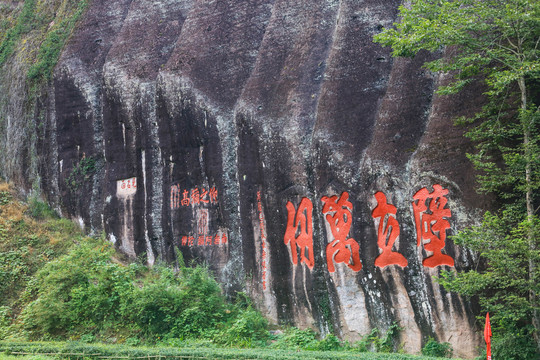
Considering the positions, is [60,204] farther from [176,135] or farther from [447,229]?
[447,229]

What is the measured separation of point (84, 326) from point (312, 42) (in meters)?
6.52

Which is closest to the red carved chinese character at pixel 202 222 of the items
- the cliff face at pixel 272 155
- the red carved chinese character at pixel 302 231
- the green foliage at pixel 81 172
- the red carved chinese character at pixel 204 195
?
the cliff face at pixel 272 155

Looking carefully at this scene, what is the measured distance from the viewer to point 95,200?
37.6ft

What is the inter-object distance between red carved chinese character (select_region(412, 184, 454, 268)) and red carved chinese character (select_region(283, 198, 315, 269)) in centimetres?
185

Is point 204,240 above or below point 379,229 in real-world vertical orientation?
above

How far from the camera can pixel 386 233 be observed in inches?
305

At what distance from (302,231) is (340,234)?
28.3 inches

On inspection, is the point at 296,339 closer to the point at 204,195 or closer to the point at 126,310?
the point at 126,310

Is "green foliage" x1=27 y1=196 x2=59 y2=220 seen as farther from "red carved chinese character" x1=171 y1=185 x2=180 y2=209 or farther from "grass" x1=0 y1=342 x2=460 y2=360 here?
"grass" x1=0 y1=342 x2=460 y2=360

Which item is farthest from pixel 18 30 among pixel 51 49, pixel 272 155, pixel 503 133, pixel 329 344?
pixel 503 133

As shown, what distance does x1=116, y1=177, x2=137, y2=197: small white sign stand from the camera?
11.0 m

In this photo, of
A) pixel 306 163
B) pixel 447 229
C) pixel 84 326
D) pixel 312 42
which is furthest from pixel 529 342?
pixel 84 326

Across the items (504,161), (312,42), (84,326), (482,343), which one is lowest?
(482,343)

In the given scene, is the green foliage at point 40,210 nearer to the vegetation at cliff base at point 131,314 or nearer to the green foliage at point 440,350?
the vegetation at cliff base at point 131,314
